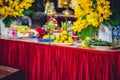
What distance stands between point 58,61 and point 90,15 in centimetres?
69

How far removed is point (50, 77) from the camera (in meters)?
3.38

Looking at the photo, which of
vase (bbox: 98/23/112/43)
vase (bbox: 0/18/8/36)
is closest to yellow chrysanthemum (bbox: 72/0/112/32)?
vase (bbox: 98/23/112/43)

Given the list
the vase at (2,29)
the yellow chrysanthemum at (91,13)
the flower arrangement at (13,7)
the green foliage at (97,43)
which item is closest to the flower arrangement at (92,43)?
the green foliage at (97,43)

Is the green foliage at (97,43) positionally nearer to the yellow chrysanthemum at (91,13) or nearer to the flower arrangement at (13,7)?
the yellow chrysanthemum at (91,13)

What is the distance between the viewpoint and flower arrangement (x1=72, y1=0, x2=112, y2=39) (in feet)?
9.98

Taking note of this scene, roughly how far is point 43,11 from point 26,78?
1642mm

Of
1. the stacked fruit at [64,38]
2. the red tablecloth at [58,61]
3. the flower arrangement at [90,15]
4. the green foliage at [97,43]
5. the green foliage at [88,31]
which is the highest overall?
the flower arrangement at [90,15]

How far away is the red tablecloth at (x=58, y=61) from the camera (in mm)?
2967

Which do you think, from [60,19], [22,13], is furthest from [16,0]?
[60,19]

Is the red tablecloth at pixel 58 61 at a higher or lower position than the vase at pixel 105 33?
lower

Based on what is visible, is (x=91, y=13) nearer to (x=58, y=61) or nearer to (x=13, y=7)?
(x=58, y=61)

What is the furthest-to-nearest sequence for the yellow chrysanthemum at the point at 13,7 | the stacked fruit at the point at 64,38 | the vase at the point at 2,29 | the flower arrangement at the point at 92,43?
the vase at the point at 2,29
the yellow chrysanthemum at the point at 13,7
the stacked fruit at the point at 64,38
the flower arrangement at the point at 92,43

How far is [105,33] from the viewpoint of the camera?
3.22 m

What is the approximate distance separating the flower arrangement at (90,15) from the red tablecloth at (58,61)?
0.95 feet
